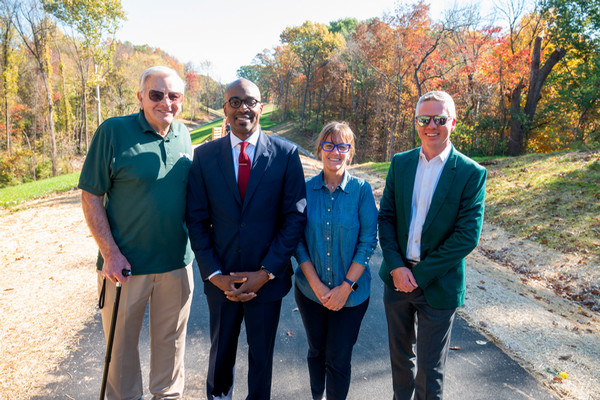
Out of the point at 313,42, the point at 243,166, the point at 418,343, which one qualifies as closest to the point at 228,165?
the point at 243,166

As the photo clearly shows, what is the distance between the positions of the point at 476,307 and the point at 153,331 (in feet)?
14.4

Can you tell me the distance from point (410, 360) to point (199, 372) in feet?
6.75

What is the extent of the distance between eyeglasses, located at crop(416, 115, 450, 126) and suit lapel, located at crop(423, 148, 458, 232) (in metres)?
0.27

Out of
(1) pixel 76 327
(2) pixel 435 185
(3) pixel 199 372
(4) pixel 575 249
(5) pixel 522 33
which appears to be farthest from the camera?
(5) pixel 522 33

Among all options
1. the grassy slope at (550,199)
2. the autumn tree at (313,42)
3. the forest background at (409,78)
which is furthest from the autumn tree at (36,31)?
the autumn tree at (313,42)

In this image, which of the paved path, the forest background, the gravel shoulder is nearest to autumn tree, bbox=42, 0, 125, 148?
the forest background

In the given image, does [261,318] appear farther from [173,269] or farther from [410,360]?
[410,360]

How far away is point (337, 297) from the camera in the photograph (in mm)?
2621

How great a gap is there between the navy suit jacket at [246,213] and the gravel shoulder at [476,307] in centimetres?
229

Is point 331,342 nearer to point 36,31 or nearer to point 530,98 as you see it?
point 530,98

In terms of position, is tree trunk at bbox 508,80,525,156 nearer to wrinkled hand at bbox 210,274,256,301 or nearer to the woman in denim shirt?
the woman in denim shirt

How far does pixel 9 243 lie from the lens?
776 cm

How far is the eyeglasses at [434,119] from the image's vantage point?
2536mm

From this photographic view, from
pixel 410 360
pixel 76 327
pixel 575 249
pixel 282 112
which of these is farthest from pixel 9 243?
pixel 282 112
